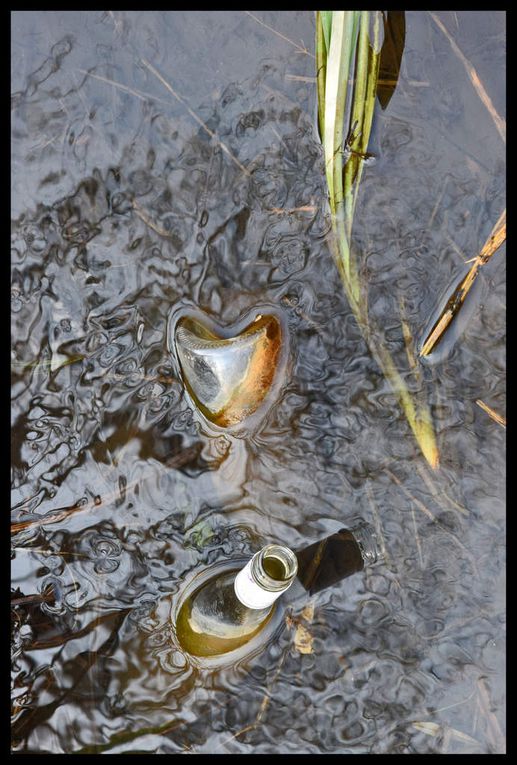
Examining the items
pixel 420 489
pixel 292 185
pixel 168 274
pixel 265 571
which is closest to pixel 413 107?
pixel 292 185

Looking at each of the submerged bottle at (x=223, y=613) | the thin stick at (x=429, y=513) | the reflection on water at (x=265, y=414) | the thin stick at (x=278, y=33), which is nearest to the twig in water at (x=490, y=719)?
the reflection on water at (x=265, y=414)

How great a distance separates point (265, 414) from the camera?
1877mm

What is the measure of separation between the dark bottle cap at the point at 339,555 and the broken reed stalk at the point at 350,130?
35 cm

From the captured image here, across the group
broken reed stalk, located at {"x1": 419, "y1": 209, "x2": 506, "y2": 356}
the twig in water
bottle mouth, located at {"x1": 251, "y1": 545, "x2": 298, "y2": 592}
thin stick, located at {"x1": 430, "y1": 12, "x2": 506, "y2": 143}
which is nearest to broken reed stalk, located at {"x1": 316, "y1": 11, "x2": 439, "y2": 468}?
broken reed stalk, located at {"x1": 419, "y1": 209, "x2": 506, "y2": 356}

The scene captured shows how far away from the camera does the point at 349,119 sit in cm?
184

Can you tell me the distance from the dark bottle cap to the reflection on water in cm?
5

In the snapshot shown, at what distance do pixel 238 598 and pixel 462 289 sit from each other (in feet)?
4.10

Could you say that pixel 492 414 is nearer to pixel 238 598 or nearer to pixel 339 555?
pixel 339 555

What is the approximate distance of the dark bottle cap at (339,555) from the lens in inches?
73.4

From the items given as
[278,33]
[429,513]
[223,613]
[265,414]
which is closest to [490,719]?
[429,513]

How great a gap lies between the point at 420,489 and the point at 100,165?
1.57 meters

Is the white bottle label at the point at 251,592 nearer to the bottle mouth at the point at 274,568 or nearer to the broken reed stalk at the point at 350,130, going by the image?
the bottle mouth at the point at 274,568

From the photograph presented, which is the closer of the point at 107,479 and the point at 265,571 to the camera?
the point at 265,571

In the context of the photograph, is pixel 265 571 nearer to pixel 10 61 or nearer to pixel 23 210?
pixel 23 210
